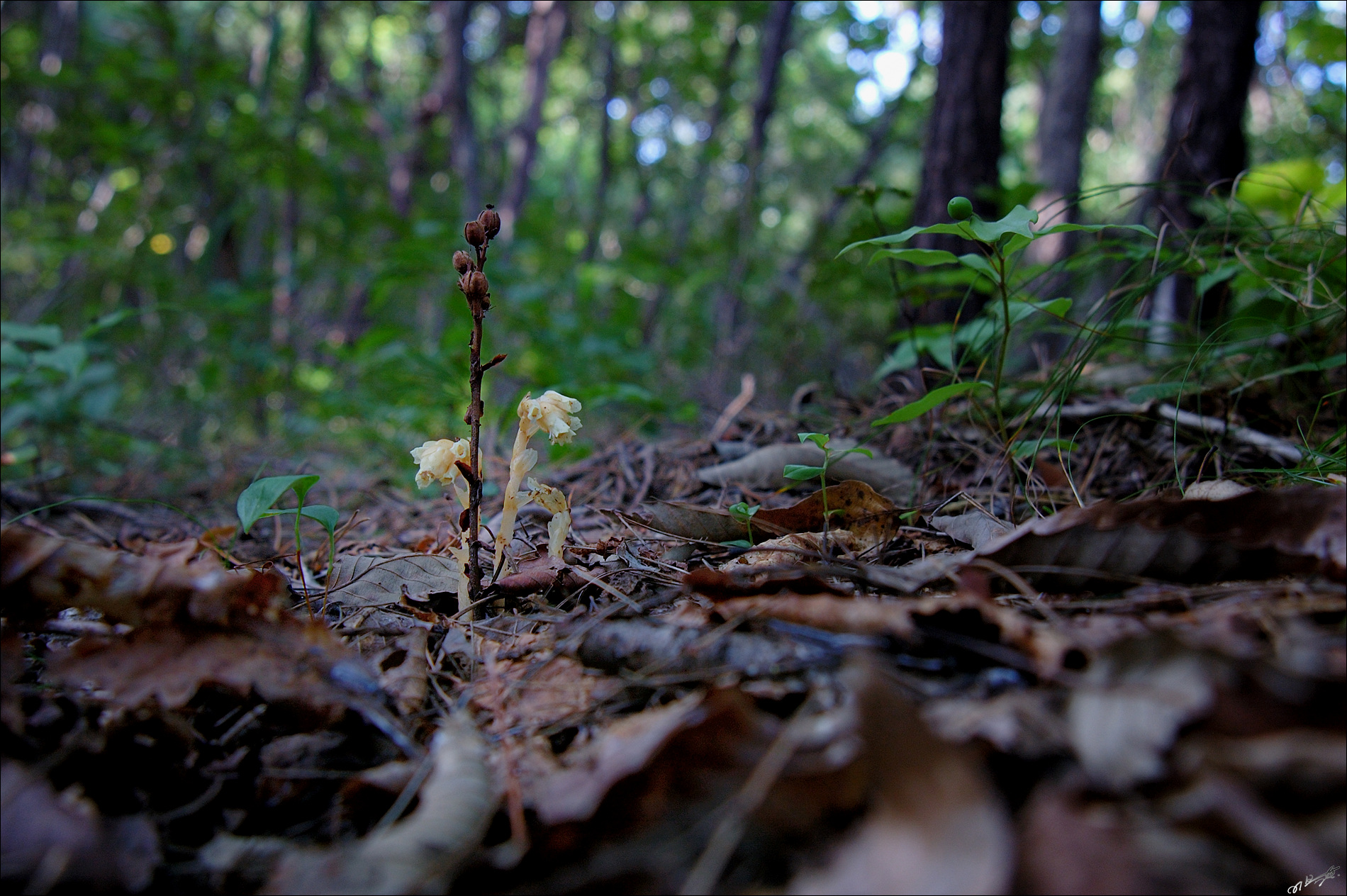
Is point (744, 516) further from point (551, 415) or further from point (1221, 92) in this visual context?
point (1221, 92)

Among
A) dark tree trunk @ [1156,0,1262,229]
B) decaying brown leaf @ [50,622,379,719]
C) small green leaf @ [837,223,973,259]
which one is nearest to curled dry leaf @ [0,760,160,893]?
decaying brown leaf @ [50,622,379,719]

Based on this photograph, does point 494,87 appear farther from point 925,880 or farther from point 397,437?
point 925,880

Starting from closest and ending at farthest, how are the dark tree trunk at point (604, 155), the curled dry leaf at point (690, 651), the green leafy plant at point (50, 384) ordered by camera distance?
the curled dry leaf at point (690, 651)
the green leafy plant at point (50, 384)
the dark tree trunk at point (604, 155)

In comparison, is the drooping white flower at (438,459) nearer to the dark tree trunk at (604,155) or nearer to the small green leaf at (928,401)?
the small green leaf at (928,401)

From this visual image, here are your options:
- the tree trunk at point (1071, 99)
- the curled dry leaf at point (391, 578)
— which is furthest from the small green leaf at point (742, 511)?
the tree trunk at point (1071, 99)

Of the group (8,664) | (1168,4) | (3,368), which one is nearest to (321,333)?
(3,368)

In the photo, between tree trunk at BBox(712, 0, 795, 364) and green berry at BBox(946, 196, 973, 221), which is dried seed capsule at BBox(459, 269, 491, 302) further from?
tree trunk at BBox(712, 0, 795, 364)
